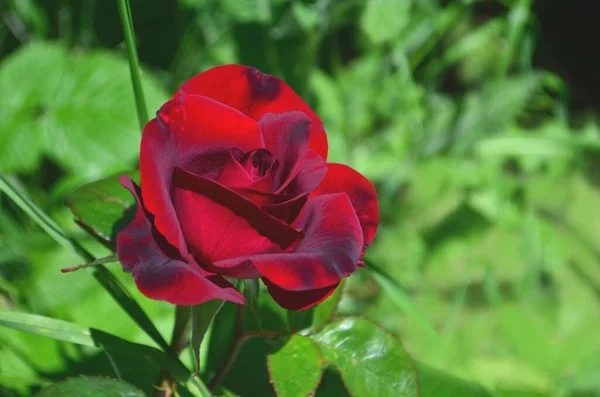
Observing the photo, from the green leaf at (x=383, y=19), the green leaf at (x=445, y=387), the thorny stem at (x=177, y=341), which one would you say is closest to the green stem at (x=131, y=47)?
the thorny stem at (x=177, y=341)

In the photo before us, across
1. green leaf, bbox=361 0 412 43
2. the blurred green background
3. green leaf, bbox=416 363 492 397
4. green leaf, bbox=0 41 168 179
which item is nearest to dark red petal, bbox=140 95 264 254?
green leaf, bbox=416 363 492 397

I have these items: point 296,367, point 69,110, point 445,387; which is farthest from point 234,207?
point 69,110

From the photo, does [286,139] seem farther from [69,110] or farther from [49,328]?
[69,110]

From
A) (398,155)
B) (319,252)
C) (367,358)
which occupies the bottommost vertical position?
(398,155)

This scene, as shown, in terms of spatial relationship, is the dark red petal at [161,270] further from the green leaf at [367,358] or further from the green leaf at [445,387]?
the green leaf at [445,387]

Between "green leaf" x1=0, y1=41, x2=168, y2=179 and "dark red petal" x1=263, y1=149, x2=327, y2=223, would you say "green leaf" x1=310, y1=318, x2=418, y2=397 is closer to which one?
"dark red petal" x1=263, y1=149, x2=327, y2=223
